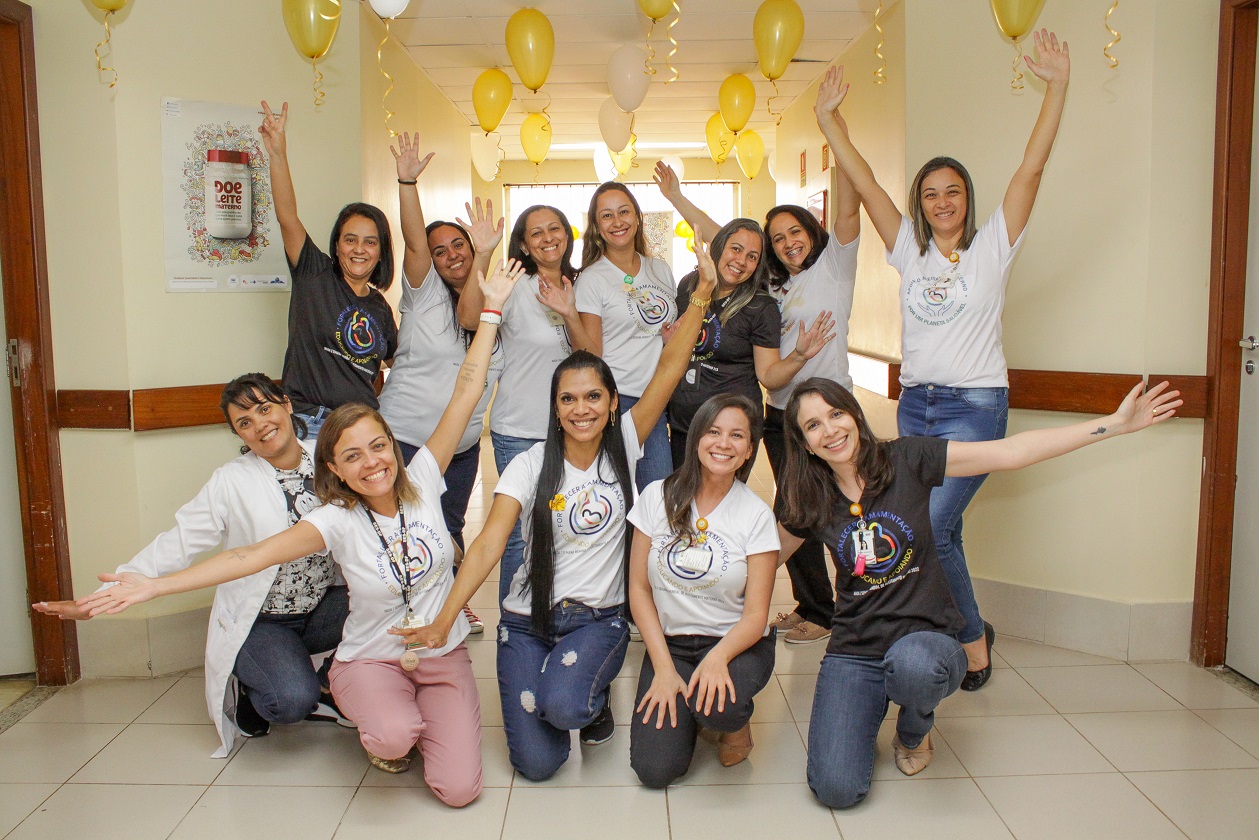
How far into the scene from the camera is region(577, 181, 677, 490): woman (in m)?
3.12

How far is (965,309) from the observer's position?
2.82 m

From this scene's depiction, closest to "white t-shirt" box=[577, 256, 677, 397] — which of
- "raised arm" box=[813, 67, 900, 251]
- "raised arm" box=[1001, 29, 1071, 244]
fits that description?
"raised arm" box=[813, 67, 900, 251]

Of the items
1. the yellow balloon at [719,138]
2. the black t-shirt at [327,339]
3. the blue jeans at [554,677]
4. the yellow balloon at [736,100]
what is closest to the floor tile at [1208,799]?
the blue jeans at [554,677]

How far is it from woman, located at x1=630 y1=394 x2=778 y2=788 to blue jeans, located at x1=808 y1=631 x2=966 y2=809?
19 centimetres

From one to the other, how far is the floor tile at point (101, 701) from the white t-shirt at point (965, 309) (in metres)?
2.47

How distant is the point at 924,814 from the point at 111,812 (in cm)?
197

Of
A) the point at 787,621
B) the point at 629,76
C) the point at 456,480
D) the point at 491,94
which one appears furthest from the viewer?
the point at 491,94

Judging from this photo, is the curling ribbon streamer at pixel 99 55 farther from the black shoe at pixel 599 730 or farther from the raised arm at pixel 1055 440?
the raised arm at pixel 1055 440

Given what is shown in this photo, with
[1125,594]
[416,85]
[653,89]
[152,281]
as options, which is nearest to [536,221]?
[152,281]

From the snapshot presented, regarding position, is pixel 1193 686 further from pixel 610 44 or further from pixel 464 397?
pixel 610 44

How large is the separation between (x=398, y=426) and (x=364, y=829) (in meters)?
1.35

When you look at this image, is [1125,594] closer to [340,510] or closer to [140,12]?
[340,510]

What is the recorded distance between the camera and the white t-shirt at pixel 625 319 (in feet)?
10.2

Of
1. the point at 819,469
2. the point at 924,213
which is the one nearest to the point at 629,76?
the point at 924,213
